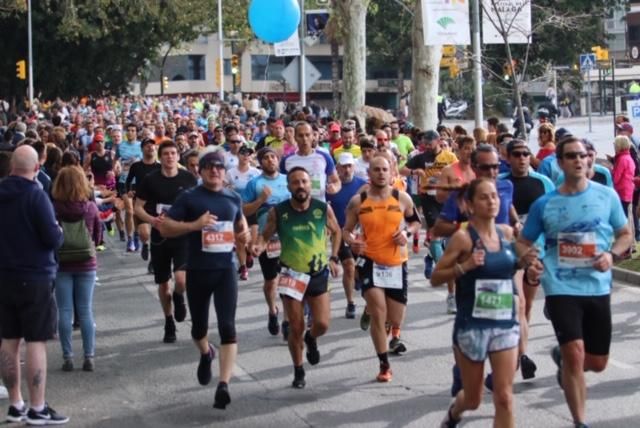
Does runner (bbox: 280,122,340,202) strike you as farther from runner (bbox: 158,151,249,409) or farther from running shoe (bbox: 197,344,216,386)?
running shoe (bbox: 197,344,216,386)

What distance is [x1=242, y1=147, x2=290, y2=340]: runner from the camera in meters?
12.4

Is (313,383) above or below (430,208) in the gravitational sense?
below

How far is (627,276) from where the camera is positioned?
53.6 feet

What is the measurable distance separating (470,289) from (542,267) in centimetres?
71

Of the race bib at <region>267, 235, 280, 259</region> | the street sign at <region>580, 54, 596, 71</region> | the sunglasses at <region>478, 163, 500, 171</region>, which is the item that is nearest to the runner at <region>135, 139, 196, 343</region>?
the race bib at <region>267, 235, 280, 259</region>

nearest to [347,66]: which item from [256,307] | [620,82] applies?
[256,307]

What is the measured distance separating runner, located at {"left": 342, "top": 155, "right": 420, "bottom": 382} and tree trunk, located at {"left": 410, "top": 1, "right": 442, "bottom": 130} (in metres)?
19.4

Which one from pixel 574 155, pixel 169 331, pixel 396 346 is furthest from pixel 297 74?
pixel 574 155

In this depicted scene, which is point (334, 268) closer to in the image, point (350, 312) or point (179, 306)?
point (179, 306)

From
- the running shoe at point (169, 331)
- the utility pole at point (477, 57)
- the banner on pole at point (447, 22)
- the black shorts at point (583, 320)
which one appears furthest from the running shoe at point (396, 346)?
the utility pole at point (477, 57)

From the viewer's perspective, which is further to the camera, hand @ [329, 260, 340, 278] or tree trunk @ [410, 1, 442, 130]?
tree trunk @ [410, 1, 442, 130]

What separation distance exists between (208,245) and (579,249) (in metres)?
2.81

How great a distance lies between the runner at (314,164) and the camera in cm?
1373

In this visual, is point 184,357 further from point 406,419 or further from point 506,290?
point 506,290
